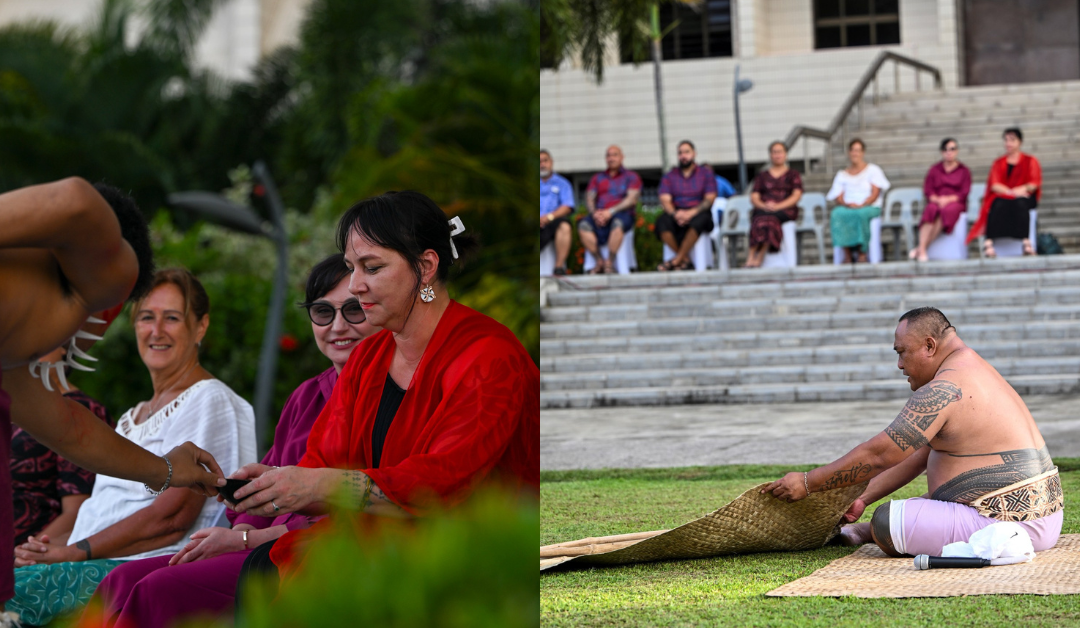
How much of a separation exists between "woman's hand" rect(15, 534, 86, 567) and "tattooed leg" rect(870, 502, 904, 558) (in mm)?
2566

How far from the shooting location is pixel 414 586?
3.51 feet

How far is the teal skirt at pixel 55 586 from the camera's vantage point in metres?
3.20

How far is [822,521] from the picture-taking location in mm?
4191

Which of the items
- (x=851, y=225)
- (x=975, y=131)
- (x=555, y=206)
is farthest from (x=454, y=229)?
(x=975, y=131)

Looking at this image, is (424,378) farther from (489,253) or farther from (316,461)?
(489,253)

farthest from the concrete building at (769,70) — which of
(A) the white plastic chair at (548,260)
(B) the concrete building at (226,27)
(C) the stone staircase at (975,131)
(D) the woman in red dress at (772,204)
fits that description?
(D) the woman in red dress at (772,204)

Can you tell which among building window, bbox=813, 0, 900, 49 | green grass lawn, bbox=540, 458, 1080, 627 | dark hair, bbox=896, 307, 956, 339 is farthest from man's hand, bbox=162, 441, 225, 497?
building window, bbox=813, 0, 900, 49

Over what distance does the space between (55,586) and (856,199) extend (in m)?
9.76

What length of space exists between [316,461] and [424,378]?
35 centimetres

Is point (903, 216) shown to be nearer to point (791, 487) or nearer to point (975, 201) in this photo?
point (975, 201)

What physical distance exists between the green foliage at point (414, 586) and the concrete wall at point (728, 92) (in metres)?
20.0

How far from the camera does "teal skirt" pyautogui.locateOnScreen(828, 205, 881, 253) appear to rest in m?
11.8

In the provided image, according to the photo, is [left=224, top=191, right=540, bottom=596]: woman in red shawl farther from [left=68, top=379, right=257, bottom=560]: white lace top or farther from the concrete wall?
the concrete wall

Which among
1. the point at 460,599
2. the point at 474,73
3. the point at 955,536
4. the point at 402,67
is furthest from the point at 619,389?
the point at 402,67
